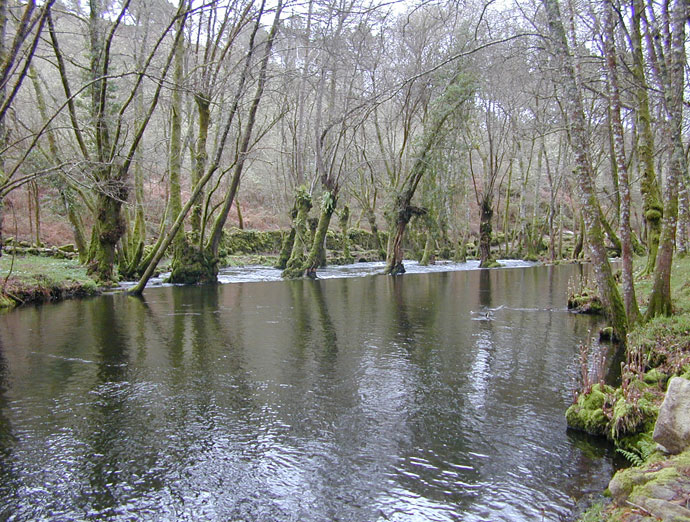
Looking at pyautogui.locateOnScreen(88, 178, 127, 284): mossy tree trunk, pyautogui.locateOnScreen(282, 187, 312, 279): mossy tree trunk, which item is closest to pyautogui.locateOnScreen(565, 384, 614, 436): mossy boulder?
pyautogui.locateOnScreen(88, 178, 127, 284): mossy tree trunk

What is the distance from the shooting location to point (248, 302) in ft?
54.4

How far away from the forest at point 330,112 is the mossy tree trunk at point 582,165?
0.03 meters

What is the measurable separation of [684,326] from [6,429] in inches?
351

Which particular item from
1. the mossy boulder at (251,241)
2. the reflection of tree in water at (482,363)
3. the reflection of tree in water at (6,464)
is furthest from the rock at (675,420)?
the mossy boulder at (251,241)

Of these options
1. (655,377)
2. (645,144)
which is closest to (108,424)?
(655,377)

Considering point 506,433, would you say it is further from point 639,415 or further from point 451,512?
point 451,512

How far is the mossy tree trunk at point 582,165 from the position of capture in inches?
304

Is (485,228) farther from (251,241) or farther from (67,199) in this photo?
(67,199)

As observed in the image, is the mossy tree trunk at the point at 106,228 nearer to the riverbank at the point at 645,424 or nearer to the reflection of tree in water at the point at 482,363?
the reflection of tree in water at the point at 482,363

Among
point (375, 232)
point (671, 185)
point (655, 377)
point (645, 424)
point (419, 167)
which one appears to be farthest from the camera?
point (375, 232)

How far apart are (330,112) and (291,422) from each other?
23.2m

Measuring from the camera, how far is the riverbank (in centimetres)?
320

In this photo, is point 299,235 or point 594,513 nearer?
point 594,513

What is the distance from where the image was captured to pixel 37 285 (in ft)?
52.8
